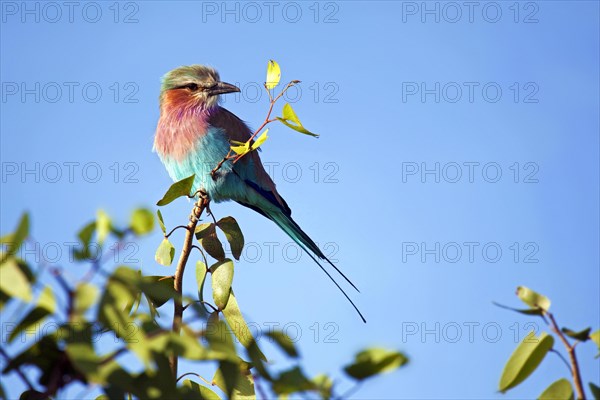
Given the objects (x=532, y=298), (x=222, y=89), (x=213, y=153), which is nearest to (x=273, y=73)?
(x=532, y=298)

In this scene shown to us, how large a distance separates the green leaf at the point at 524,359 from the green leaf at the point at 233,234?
168cm

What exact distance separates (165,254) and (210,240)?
22 cm

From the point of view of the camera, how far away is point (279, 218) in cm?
495

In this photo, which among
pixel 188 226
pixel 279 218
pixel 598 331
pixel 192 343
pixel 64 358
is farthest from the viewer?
pixel 279 218

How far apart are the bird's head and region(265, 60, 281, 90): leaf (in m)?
2.80

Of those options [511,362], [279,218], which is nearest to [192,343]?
[511,362]

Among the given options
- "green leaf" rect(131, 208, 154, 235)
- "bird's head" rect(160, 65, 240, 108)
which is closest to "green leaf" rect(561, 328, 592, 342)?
"green leaf" rect(131, 208, 154, 235)

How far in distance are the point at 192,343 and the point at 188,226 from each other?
152 cm

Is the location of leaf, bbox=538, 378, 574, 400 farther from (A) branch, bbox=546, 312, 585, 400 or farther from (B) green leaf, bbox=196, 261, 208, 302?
(B) green leaf, bbox=196, 261, 208, 302

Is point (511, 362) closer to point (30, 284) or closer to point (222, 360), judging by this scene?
point (222, 360)

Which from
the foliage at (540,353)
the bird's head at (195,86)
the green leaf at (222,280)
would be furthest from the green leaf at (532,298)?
the bird's head at (195,86)

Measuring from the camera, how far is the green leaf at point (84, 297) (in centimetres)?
107

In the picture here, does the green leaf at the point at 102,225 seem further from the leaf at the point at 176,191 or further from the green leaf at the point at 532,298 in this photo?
the leaf at the point at 176,191

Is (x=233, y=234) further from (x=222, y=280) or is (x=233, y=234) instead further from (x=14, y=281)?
(x=14, y=281)
